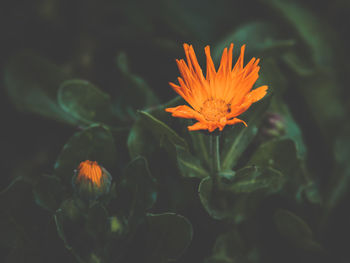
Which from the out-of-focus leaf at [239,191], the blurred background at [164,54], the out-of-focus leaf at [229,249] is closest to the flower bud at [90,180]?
the out-of-focus leaf at [239,191]

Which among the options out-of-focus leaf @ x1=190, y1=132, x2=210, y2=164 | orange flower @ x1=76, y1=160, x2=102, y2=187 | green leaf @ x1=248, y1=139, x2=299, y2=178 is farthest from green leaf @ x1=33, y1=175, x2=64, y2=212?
green leaf @ x1=248, y1=139, x2=299, y2=178

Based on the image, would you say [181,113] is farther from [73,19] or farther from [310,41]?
[73,19]

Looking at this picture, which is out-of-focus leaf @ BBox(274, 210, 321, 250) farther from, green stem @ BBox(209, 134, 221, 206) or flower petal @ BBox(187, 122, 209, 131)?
flower petal @ BBox(187, 122, 209, 131)

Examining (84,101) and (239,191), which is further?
(84,101)

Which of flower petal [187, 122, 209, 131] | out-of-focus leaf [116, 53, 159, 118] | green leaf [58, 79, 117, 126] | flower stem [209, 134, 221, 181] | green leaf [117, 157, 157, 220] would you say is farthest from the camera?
out-of-focus leaf [116, 53, 159, 118]

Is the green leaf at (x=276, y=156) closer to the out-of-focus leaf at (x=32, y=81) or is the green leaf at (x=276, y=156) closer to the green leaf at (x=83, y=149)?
the green leaf at (x=83, y=149)

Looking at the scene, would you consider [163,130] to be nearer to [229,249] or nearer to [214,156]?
[214,156]

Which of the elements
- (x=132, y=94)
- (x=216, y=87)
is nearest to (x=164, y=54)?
(x=132, y=94)
